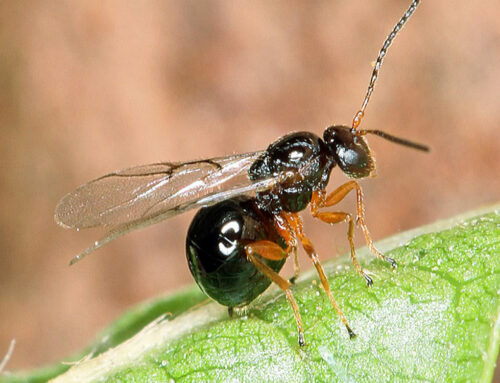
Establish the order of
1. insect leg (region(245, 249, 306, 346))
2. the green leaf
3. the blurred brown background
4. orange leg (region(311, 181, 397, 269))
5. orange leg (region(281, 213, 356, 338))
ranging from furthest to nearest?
the blurred brown background < orange leg (region(311, 181, 397, 269)) < insect leg (region(245, 249, 306, 346)) < orange leg (region(281, 213, 356, 338)) < the green leaf

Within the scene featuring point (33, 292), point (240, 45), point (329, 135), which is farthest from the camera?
point (240, 45)

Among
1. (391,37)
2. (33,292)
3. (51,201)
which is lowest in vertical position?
(33,292)

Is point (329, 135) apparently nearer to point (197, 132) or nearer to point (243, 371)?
point (243, 371)

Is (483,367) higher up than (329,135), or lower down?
lower down

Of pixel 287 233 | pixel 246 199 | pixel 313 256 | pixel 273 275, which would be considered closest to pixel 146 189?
pixel 246 199

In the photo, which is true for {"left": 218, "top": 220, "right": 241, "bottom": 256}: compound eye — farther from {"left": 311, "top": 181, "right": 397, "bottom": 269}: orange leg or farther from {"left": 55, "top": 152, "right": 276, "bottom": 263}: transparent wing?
{"left": 311, "top": 181, "right": 397, "bottom": 269}: orange leg

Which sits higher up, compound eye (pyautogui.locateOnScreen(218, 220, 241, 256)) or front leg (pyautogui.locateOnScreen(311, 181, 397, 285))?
compound eye (pyautogui.locateOnScreen(218, 220, 241, 256))

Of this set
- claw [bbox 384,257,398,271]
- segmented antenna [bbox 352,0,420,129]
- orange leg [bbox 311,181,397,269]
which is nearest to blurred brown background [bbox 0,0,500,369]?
orange leg [bbox 311,181,397,269]

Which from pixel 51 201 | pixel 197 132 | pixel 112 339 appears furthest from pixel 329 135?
pixel 51 201
